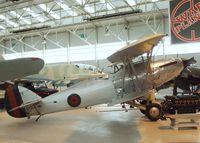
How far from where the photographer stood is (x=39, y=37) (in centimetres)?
2433

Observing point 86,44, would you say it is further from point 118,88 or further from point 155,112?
point 155,112

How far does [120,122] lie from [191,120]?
6.50 feet

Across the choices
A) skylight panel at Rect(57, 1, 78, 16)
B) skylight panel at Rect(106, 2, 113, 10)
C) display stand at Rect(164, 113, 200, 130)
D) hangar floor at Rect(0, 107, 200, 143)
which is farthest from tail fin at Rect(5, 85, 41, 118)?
skylight panel at Rect(57, 1, 78, 16)

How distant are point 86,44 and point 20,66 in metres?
19.3

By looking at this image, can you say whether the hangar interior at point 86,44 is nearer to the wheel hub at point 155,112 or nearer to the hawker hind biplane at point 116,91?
the wheel hub at point 155,112

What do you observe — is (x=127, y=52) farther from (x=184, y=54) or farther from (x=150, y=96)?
(x=184, y=54)

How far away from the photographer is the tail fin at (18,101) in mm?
7652

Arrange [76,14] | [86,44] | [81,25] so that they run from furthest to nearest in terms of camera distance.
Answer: [86,44], [81,25], [76,14]

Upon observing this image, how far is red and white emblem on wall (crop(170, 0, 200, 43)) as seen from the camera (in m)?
13.9

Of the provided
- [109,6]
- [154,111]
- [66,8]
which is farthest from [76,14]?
[154,111]

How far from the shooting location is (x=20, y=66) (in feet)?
7.64

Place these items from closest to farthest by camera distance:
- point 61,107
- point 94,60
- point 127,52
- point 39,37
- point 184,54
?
point 127,52
point 61,107
point 184,54
point 94,60
point 39,37

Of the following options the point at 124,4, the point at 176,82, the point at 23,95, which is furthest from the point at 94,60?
the point at 23,95

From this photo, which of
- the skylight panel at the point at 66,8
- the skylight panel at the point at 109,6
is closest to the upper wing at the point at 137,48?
the skylight panel at the point at 109,6
